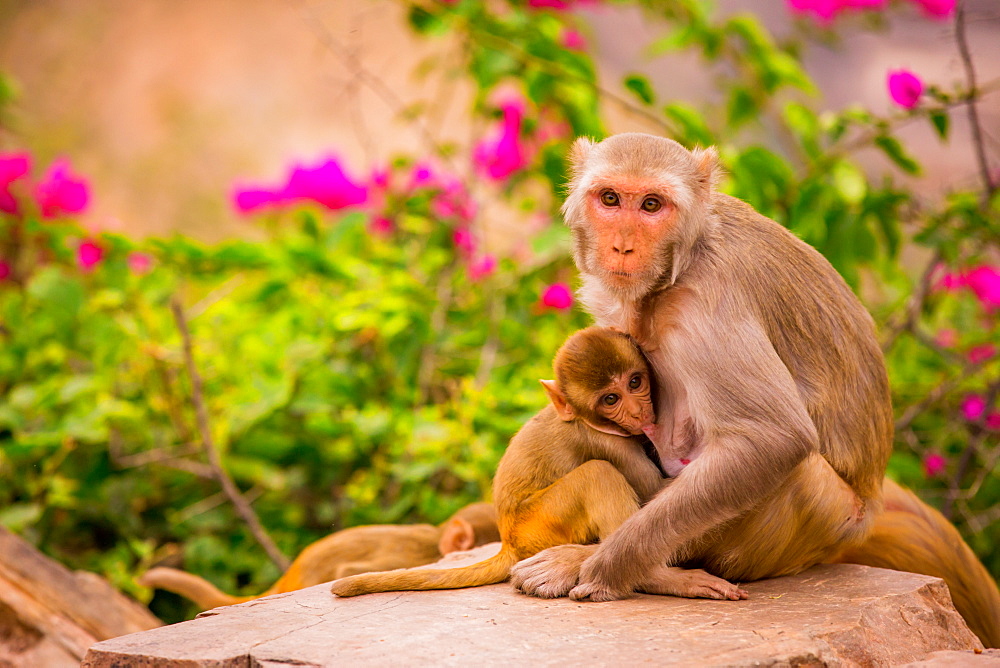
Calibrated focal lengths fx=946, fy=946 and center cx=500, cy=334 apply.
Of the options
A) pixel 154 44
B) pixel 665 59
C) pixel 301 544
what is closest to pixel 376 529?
pixel 301 544

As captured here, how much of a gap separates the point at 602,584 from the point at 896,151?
11.0 feet

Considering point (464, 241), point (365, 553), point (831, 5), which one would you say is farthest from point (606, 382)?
point (831, 5)

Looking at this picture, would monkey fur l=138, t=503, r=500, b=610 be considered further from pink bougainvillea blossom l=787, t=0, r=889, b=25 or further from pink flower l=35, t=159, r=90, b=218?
pink bougainvillea blossom l=787, t=0, r=889, b=25

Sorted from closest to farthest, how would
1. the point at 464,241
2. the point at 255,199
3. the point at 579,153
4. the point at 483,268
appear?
the point at 579,153
the point at 483,268
the point at 464,241
the point at 255,199

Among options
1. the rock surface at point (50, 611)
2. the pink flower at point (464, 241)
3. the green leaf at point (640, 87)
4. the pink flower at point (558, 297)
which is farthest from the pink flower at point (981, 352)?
the rock surface at point (50, 611)

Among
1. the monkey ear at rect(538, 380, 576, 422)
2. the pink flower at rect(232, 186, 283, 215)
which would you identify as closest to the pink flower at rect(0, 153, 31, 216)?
the pink flower at rect(232, 186, 283, 215)

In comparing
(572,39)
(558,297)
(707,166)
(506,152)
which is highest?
(572,39)

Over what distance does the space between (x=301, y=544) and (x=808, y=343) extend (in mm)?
3862

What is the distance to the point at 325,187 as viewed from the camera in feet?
22.8

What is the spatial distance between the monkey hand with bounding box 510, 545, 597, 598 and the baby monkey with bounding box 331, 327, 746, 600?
0.10 m

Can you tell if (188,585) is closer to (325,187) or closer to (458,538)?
(458,538)

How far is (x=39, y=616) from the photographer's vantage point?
4.45 meters

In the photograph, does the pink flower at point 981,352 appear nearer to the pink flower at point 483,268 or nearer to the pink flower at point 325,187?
the pink flower at point 483,268

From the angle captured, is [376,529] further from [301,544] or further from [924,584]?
[924,584]
